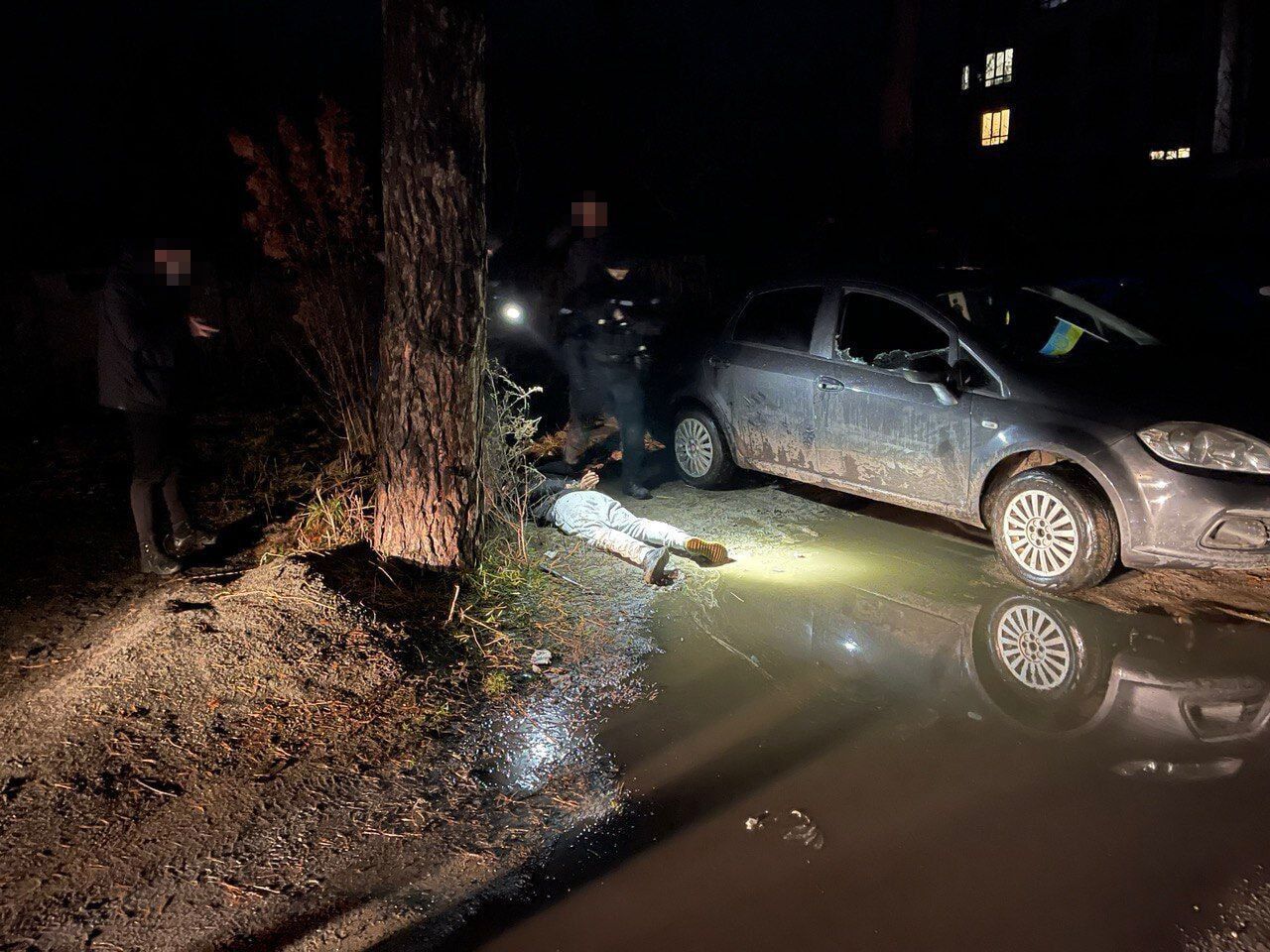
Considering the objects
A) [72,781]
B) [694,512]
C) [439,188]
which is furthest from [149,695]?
[694,512]

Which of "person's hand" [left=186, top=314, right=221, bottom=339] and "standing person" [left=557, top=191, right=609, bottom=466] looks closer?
"person's hand" [left=186, top=314, right=221, bottom=339]

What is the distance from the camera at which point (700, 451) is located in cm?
734

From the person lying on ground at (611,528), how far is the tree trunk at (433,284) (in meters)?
0.94

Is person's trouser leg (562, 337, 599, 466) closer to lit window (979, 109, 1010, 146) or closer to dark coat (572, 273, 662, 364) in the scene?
dark coat (572, 273, 662, 364)

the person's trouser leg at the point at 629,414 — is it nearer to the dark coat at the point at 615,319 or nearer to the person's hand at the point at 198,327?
the dark coat at the point at 615,319

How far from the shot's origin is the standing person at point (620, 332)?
6914 mm

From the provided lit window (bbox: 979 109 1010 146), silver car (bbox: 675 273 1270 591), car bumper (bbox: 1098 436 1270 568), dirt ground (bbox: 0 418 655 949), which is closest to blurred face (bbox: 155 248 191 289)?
dirt ground (bbox: 0 418 655 949)

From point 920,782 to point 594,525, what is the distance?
3.05 metres

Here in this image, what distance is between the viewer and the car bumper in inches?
175

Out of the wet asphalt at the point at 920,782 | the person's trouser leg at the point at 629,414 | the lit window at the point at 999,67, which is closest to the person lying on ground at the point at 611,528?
the wet asphalt at the point at 920,782

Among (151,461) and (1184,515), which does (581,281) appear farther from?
(1184,515)

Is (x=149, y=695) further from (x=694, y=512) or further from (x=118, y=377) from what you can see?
(x=694, y=512)

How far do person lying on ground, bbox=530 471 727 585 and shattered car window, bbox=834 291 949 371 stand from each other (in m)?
1.67

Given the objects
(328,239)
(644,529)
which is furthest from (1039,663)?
(328,239)
